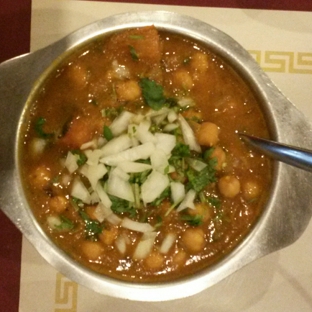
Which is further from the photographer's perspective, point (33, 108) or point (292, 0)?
point (292, 0)

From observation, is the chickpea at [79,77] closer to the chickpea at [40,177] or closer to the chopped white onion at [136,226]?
the chickpea at [40,177]

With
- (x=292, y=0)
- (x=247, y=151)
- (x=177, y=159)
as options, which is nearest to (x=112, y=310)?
(x=177, y=159)

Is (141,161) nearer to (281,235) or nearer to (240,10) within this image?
(281,235)

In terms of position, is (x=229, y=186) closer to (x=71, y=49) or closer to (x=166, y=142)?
(x=166, y=142)

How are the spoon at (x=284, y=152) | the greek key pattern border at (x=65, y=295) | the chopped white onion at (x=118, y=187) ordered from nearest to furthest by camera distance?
1. the spoon at (x=284, y=152)
2. the chopped white onion at (x=118, y=187)
3. the greek key pattern border at (x=65, y=295)

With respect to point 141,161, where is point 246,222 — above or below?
below

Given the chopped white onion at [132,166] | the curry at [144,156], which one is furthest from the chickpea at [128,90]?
the chopped white onion at [132,166]
